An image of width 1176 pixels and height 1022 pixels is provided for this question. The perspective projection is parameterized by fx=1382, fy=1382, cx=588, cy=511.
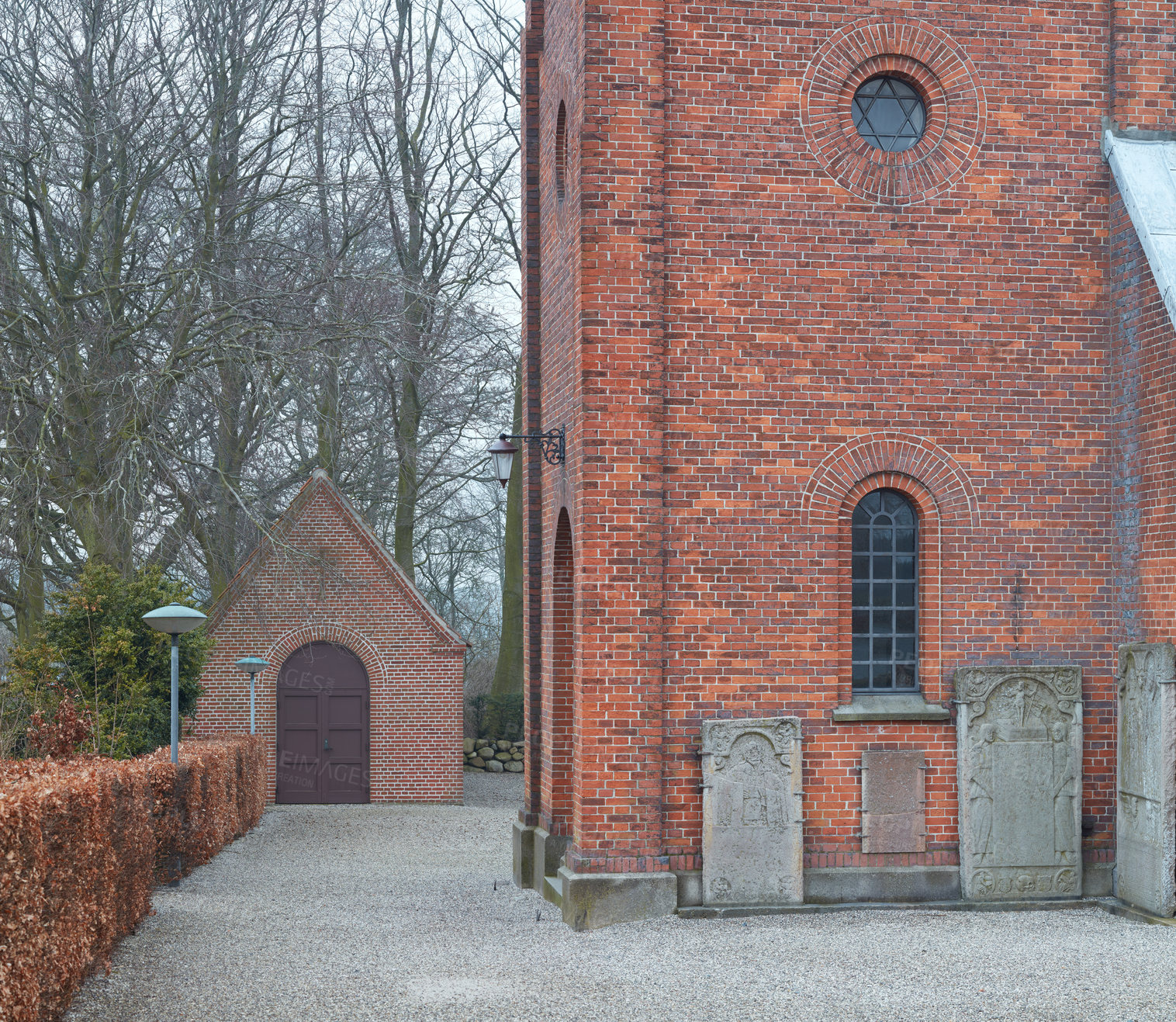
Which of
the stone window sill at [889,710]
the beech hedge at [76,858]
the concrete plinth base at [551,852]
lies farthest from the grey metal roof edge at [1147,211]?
the beech hedge at [76,858]

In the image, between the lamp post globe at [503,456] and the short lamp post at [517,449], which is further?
the lamp post globe at [503,456]

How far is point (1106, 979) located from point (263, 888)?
8037 millimetres

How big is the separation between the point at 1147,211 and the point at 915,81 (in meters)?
2.19

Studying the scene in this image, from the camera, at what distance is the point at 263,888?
44.3ft

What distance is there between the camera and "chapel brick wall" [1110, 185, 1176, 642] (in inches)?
432

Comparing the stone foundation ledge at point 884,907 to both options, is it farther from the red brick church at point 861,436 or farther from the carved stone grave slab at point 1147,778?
the carved stone grave slab at point 1147,778

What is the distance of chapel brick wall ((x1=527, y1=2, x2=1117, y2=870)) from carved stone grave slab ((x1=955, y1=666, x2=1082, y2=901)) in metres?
0.21

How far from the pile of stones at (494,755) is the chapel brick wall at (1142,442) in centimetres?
1974

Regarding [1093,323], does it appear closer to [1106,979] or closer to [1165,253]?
[1165,253]

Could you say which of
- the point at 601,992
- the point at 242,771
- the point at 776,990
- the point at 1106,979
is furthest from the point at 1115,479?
the point at 242,771

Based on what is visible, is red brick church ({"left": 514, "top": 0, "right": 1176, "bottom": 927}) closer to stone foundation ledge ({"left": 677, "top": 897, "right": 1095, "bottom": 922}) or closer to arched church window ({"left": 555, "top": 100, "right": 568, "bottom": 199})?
stone foundation ledge ({"left": 677, "top": 897, "right": 1095, "bottom": 922})

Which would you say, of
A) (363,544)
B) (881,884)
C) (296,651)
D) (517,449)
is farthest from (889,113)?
(296,651)

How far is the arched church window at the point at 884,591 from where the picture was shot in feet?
38.1

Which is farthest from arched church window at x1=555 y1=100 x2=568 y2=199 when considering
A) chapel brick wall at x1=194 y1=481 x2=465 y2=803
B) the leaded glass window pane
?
chapel brick wall at x1=194 y1=481 x2=465 y2=803
